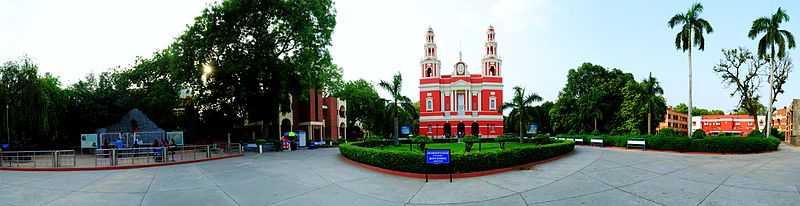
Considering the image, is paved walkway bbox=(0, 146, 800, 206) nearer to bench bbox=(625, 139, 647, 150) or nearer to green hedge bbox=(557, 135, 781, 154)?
green hedge bbox=(557, 135, 781, 154)

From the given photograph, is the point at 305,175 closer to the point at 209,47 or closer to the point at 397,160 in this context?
the point at 397,160

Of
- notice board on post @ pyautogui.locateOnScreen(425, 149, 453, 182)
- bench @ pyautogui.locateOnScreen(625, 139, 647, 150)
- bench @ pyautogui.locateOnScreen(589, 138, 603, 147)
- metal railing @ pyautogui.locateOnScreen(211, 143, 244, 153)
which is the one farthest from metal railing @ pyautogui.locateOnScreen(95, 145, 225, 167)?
bench @ pyautogui.locateOnScreen(589, 138, 603, 147)

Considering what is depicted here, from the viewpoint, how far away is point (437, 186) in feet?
38.3

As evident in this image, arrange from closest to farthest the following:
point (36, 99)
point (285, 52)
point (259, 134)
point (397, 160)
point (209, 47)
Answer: point (397, 160) < point (36, 99) < point (209, 47) < point (285, 52) < point (259, 134)

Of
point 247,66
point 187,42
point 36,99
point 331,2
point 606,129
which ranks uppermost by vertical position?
point 331,2

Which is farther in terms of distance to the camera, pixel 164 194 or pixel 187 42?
pixel 187 42

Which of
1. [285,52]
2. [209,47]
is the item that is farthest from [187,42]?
[285,52]

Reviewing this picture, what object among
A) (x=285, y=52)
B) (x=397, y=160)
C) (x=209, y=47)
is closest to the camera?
(x=397, y=160)

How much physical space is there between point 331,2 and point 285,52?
5411 millimetres

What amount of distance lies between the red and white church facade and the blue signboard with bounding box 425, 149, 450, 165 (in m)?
44.3

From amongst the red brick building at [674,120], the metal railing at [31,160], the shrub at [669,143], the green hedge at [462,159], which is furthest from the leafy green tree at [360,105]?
the red brick building at [674,120]

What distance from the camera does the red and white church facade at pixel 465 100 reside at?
5638 centimetres

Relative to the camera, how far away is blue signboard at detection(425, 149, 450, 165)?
1191 centimetres

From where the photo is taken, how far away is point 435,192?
1088cm
